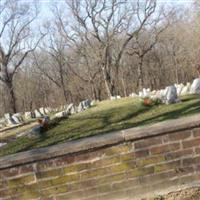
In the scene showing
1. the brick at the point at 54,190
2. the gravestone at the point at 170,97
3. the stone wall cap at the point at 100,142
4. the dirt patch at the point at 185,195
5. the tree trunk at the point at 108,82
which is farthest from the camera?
the tree trunk at the point at 108,82

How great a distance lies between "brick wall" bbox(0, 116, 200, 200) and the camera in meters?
5.00

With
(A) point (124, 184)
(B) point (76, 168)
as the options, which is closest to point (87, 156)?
(B) point (76, 168)

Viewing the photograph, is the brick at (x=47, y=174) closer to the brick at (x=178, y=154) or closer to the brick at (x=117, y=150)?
the brick at (x=117, y=150)

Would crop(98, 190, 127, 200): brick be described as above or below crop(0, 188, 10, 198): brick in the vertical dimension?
below

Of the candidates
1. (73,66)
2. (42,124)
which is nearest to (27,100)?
(73,66)

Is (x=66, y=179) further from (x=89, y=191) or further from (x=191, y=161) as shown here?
(x=191, y=161)

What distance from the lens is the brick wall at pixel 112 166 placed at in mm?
5004

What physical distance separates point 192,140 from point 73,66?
6103cm

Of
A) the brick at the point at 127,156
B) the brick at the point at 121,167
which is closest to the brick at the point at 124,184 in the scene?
the brick at the point at 121,167

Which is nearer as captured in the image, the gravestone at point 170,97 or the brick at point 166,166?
the brick at point 166,166

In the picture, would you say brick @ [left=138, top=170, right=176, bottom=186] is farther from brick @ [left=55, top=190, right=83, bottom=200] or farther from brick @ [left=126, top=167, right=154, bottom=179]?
brick @ [left=55, top=190, right=83, bottom=200]

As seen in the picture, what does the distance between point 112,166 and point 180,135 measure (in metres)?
0.78

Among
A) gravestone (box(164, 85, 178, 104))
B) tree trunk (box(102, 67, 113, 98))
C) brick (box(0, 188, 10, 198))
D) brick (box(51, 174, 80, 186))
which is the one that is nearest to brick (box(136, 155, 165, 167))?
brick (box(51, 174, 80, 186))

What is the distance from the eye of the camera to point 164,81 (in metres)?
66.8
